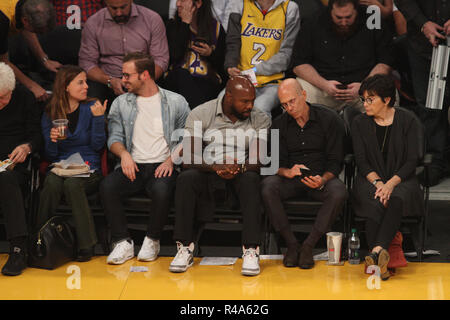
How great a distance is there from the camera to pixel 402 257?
4.59m

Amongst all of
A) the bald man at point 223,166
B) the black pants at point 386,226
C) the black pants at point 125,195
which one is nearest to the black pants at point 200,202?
the bald man at point 223,166

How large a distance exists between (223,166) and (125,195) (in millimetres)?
725

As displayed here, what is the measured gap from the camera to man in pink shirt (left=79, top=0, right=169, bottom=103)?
5754 millimetres

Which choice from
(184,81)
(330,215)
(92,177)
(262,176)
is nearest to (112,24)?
(184,81)

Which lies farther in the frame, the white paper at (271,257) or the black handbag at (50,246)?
the white paper at (271,257)

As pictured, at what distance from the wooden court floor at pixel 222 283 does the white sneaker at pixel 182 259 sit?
5 centimetres

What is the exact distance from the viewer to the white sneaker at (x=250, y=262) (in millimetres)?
4516

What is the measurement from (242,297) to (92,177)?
151 centimetres

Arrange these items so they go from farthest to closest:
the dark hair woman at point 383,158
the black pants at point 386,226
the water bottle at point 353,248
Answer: the water bottle at point 353,248, the dark hair woman at point 383,158, the black pants at point 386,226

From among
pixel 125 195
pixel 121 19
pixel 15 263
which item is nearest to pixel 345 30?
pixel 121 19

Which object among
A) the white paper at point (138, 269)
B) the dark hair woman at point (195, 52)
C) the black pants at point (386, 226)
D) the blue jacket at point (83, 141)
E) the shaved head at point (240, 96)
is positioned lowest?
the white paper at point (138, 269)

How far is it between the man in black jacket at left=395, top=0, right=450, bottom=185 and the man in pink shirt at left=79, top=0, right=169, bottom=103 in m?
1.96

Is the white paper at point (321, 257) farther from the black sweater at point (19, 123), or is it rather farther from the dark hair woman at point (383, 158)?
the black sweater at point (19, 123)

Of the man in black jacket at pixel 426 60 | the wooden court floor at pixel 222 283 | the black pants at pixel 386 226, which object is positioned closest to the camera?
the wooden court floor at pixel 222 283
